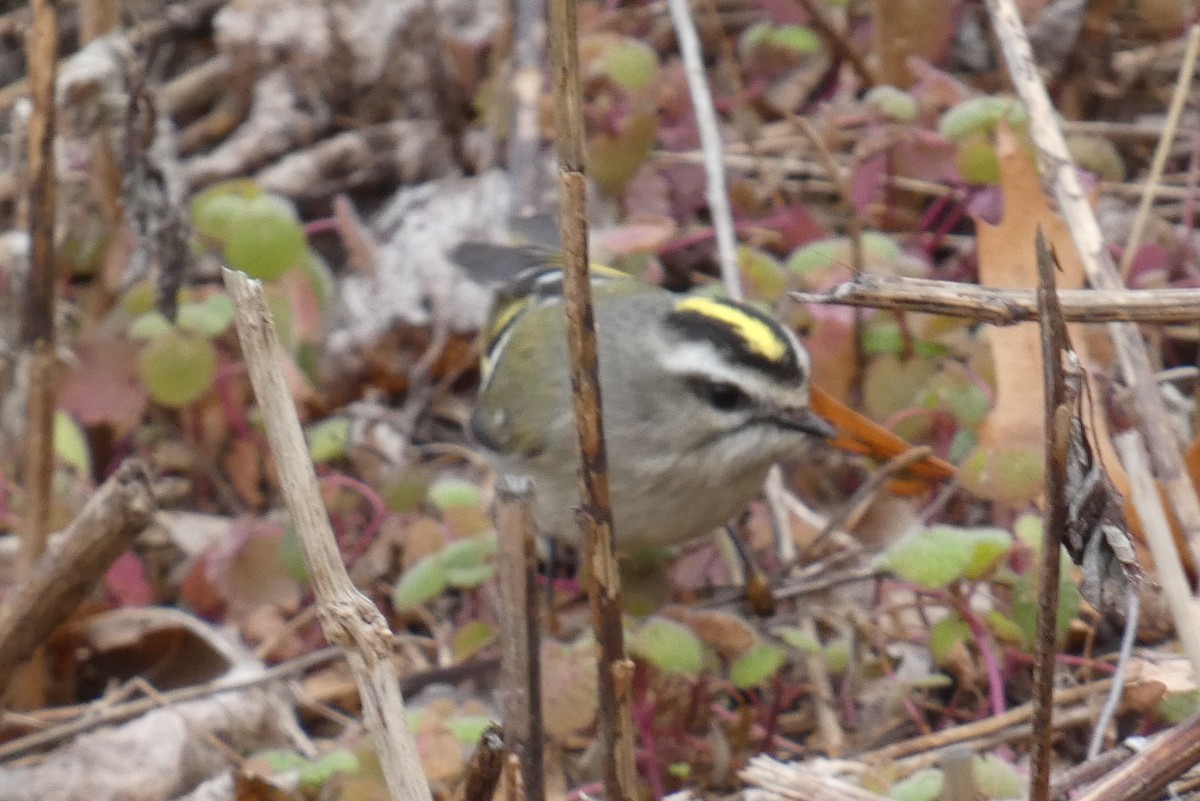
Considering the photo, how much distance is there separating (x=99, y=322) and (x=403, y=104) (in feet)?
4.71

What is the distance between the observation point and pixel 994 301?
174 cm

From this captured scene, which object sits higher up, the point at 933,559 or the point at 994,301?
the point at 994,301

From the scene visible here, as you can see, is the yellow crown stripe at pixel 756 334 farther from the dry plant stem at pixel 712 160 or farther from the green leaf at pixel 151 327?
the green leaf at pixel 151 327

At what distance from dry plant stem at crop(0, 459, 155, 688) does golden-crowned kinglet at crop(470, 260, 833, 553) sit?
0.92 m

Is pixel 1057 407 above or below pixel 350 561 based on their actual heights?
above

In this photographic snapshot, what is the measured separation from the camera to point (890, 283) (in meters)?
1.71

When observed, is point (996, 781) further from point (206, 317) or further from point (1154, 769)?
point (206, 317)

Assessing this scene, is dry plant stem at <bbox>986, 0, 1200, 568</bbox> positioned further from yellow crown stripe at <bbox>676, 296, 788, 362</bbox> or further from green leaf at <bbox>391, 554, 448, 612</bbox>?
green leaf at <bbox>391, 554, 448, 612</bbox>

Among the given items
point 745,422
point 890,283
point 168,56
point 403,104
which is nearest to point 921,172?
point 745,422

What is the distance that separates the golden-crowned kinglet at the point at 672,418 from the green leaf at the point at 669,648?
0.49 m

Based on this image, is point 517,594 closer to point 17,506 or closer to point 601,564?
point 601,564

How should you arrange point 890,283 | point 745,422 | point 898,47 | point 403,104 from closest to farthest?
point 890,283 → point 745,422 → point 898,47 → point 403,104

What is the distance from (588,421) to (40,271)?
1.57 metres

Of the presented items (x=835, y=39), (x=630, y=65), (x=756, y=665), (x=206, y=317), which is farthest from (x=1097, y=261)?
(x=206, y=317)
